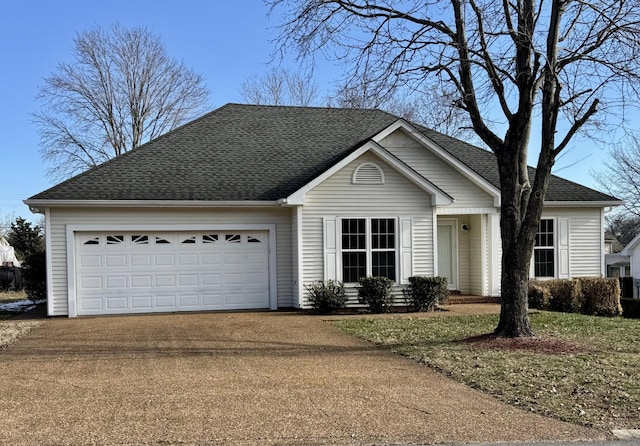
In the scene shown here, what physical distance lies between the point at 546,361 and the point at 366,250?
793 cm

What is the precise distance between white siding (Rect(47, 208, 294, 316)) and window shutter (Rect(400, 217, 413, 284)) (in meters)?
3.10

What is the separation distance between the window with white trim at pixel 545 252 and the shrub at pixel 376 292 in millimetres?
5590

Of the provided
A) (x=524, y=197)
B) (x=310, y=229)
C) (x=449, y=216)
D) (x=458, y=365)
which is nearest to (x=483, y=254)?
(x=449, y=216)

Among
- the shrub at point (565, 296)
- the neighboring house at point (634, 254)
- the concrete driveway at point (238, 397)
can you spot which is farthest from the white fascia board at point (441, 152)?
the neighboring house at point (634, 254)

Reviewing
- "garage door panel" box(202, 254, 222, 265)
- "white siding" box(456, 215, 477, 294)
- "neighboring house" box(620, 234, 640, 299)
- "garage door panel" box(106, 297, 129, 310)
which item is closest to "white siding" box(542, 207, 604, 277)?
"white siding" box(456, 215, 477, 294)

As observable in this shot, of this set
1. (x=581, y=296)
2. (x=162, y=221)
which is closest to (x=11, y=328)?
(x=162, y=221)

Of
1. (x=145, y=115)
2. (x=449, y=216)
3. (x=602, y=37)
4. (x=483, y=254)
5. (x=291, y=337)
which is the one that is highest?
(x=145, y=115)

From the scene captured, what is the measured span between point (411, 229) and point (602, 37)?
7.49 m

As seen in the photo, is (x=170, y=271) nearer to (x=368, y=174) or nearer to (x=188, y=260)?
(x=188, y=260)

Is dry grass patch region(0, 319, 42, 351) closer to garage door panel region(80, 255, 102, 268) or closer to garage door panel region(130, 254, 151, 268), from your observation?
garage door panel region(80, 255, 102, 268)

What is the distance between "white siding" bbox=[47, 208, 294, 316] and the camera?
616 inches

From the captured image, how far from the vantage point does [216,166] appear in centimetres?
1755

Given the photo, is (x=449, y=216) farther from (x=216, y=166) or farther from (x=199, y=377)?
(x=199, y=377)

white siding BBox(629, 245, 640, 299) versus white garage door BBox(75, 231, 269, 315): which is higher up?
white garage door BBox(75, 231, 269, 315)
